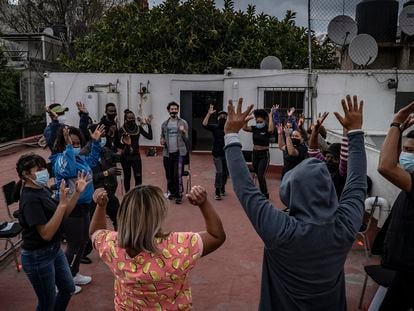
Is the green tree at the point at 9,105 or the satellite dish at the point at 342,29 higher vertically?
the satellite dish at the point at 342,29

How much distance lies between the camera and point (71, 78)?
13.3 m

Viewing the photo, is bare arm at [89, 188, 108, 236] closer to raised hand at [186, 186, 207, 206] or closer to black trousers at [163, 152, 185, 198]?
raised hand at [186, 186, 207, 206]

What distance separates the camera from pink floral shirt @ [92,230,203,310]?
2002 mm

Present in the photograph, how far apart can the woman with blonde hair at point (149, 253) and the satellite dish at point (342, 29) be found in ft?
33.3

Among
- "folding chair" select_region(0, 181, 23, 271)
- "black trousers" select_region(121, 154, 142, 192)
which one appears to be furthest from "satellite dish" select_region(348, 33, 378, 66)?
"folding chair" select_region(0, 181, 23, 271)

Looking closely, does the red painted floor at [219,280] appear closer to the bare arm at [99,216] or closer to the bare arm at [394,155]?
the bare arm at [99,216]

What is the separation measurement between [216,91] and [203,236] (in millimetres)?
10830

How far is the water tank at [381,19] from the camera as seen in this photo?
39.7 feet

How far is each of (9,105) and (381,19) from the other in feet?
42.9

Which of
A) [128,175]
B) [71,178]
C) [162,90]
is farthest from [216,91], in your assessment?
[71,178]

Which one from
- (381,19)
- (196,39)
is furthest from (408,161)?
(196,39)

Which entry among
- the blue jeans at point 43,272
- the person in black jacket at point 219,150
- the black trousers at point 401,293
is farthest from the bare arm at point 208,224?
the person in black jacket at point 219,150

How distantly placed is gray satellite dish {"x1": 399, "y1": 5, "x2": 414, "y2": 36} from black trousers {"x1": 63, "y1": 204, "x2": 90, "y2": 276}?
32.1 feet

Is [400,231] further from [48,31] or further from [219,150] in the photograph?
[48,31]
